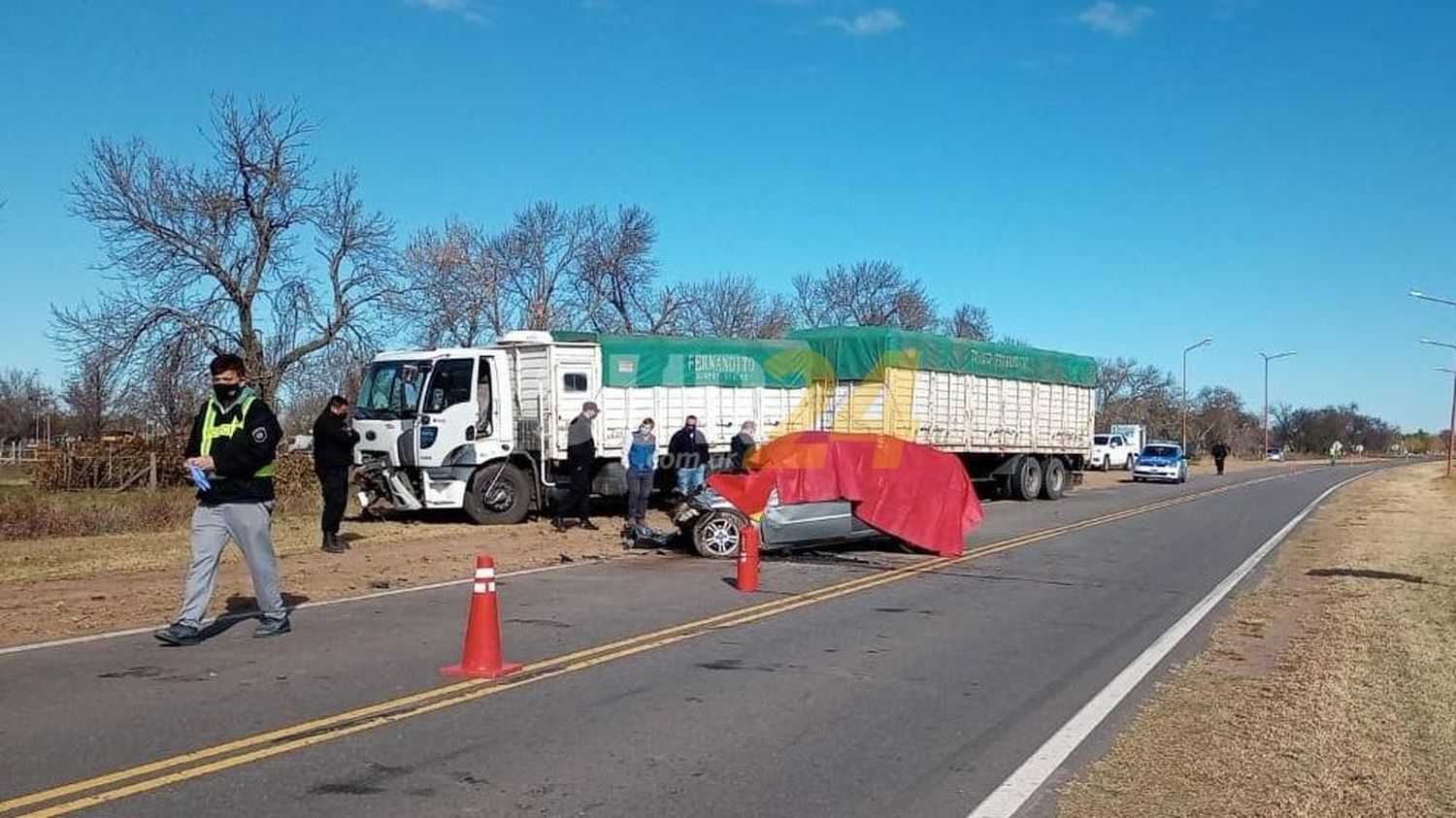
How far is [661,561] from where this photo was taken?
15.5 m

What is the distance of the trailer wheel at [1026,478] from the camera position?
97.7 feet

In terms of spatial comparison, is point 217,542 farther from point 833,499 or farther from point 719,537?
point 833,499

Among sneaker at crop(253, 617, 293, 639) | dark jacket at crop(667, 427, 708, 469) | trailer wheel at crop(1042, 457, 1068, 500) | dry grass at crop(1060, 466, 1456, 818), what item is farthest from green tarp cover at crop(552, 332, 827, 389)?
sneaker at crop(253, 617, 293, 639)

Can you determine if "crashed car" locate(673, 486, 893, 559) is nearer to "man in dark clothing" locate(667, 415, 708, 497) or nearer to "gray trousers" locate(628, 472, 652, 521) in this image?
"gray trousers" locate(628, 472, 652, 521)

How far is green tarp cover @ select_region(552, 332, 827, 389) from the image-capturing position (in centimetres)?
2119

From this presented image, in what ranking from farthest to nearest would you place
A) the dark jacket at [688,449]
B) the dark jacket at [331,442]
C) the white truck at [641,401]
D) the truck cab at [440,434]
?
the dark jacket at [688,449] → the white truck at [641,401] → the truck cab at [440,434] → the dark jacket at [331,442]

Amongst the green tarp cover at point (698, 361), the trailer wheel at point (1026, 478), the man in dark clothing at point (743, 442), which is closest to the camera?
the man in dark clothing at point (743, 442)

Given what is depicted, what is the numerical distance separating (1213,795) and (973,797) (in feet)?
3.79

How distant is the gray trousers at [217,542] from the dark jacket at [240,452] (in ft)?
0.27

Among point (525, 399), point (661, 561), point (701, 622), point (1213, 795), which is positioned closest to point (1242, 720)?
point (1213, 795)

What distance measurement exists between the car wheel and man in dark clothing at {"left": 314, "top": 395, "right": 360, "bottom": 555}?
178 inches

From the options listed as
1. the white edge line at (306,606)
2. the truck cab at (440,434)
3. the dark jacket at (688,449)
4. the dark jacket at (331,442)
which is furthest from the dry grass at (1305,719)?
the truck cab at (440,434)

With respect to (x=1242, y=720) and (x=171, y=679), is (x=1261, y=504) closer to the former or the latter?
(x=1242, y=720)

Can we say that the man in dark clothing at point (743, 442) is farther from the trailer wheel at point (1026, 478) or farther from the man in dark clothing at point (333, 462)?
the trailer wheel at point (1026, 478)
